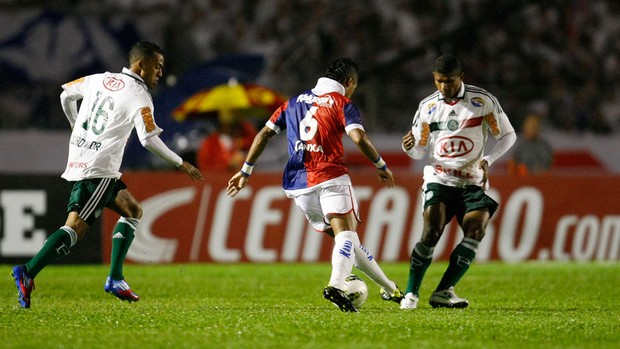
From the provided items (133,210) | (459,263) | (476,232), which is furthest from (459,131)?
(133,210)

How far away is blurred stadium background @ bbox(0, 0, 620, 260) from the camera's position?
735 inches

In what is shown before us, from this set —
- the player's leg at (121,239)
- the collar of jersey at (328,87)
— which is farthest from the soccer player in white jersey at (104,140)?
the collar of jersey at (328,87)

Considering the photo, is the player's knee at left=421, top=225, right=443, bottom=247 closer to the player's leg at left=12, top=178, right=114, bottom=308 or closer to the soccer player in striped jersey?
the soccer player in striped jersey

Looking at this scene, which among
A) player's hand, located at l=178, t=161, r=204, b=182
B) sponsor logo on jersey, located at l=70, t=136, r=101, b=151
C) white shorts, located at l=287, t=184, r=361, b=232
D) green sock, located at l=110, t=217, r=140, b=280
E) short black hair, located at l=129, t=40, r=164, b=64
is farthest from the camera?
green sock, located at l=110, t=217, r=140, b=280

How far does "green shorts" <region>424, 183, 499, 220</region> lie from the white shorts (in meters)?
0.84

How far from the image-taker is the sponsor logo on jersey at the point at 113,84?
9250 mm

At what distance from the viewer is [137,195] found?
16.3 m

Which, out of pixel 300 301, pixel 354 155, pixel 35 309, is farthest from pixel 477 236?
pixel 354 155

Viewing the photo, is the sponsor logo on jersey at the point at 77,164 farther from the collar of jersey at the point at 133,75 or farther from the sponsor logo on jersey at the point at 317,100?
the sponsor logo on jersey at the point at 317,100

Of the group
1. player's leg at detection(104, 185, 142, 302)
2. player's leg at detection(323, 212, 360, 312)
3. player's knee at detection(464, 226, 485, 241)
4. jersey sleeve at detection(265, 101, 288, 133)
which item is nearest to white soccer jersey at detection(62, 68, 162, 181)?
player's leg at detection(104, 185, 142, 302)

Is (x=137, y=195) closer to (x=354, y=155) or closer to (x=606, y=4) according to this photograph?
(x=354, y=155)

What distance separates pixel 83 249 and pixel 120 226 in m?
6.38

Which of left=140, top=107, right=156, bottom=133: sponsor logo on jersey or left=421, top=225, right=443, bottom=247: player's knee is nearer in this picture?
left=140, top=107, right=156, bottom=133: sponsor logo on jersey

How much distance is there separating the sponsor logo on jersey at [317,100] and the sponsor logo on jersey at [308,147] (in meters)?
0.33
